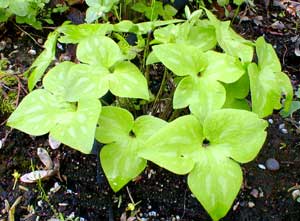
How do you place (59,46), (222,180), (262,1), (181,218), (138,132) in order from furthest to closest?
(262,1), (59,46), (181,218), (138,132), (222,180)

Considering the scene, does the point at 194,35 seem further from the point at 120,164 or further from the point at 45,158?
the point at 45,158

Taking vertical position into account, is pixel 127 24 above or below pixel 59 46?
above

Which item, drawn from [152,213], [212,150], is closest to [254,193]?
[152,213]

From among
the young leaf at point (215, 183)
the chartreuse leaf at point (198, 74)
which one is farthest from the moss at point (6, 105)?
the young leaf at point (215, 183)

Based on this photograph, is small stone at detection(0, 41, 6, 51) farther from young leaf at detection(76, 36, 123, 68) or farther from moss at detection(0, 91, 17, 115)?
young leaf at detection(76, 36, 123, 68)

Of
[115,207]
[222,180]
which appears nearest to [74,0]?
[115,207]

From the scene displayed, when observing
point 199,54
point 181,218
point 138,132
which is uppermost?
point 199,54

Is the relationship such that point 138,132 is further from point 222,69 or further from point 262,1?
point 262,1
